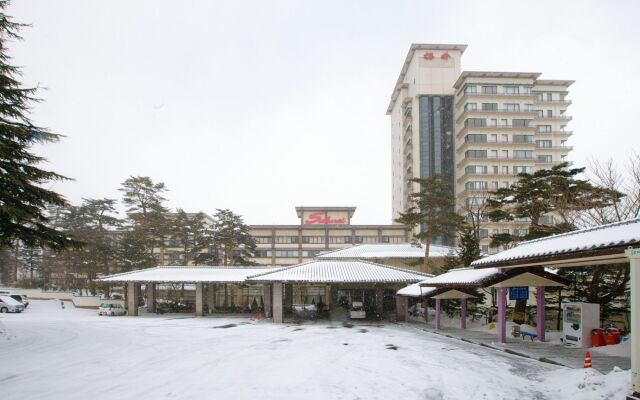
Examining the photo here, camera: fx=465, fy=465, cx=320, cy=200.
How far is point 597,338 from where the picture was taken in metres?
19.1

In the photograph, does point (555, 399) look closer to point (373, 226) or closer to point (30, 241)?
point (30, 241)

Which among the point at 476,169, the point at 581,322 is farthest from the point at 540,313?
the point at 476,169

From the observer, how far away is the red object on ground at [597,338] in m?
19.0

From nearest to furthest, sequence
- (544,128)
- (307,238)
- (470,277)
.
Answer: (470,277)
(307,238)
(544,128)

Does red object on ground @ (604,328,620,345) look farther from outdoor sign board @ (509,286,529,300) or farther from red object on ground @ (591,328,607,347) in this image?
outdoor sign board @ (509,286,529,300)

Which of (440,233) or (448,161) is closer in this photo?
(440,233)

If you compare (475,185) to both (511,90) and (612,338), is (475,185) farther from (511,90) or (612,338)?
(612,338)

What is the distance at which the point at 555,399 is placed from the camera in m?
11.0

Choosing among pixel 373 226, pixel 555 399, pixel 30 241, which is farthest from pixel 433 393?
pixel 373 226

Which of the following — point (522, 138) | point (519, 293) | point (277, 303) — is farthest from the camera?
point (522, 138)

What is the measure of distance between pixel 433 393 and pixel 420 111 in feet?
278

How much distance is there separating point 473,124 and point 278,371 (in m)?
78.2

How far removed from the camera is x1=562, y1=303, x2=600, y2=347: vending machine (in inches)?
763

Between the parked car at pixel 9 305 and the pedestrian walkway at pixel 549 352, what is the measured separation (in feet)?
146
